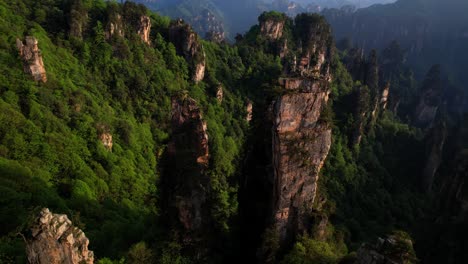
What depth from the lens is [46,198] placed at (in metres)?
33.9

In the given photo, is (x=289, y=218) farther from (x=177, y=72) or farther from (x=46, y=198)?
(x=177, y=72)

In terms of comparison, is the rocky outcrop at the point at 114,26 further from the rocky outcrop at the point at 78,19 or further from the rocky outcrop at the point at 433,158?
the rocky outcrop at the point at 433,158

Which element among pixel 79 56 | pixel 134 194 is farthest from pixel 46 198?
pixel 79 56

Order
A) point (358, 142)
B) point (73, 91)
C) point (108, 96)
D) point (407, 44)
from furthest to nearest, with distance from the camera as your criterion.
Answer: point (407, 44)
point (358, 142)
point (108, 96)
point (73, 91)

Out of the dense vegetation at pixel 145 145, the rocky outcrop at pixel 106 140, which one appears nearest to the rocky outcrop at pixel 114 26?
the dense vegetation at pixel 145 145

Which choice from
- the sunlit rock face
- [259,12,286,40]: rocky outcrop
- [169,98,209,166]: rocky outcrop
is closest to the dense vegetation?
[169,98,209,166]: rocky outcrop

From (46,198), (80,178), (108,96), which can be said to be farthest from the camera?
(108,96)

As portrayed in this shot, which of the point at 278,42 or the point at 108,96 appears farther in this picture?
the point at 278,42

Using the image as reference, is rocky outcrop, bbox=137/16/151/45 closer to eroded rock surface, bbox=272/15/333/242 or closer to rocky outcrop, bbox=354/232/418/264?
eroded rock surface, bbox=272/15/333/242

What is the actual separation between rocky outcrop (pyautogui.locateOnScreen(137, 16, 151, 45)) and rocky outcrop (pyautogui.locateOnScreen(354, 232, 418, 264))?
227 feet

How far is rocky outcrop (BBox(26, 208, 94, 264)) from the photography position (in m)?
16.1

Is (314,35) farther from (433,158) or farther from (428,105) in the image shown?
(433,158)

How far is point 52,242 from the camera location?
16.1 meters

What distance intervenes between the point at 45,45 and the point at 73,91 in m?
11.5
